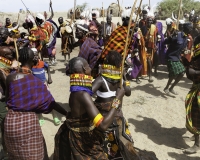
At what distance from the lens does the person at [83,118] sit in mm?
2412

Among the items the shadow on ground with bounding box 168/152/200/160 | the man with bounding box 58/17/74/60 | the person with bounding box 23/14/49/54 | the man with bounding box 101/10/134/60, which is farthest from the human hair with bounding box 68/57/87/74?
the man with bounding box 58/17/74/60

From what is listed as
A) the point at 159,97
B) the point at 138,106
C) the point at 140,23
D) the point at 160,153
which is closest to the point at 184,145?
the point at 160,153

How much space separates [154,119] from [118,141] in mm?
2584

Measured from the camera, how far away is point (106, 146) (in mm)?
3287

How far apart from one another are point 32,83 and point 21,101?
226mm

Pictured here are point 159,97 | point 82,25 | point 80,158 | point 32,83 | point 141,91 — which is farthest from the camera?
point 141,91

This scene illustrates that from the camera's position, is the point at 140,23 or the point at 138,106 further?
the point at 140,23

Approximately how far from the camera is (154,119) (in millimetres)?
5578

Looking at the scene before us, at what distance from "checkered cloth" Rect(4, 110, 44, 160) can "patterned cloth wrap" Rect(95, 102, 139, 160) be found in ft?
2.75

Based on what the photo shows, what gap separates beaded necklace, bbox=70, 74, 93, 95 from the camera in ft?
8.15

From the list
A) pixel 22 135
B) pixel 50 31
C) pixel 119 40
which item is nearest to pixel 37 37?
pixel 50 31

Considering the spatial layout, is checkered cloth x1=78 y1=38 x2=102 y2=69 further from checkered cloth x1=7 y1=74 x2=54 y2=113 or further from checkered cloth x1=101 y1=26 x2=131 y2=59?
checkered cloth x1=7 y1=74 x2=54 y2=113

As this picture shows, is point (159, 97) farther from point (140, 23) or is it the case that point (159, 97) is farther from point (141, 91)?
point (140, 23)

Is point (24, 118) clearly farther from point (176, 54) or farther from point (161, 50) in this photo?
point (161, 50)
